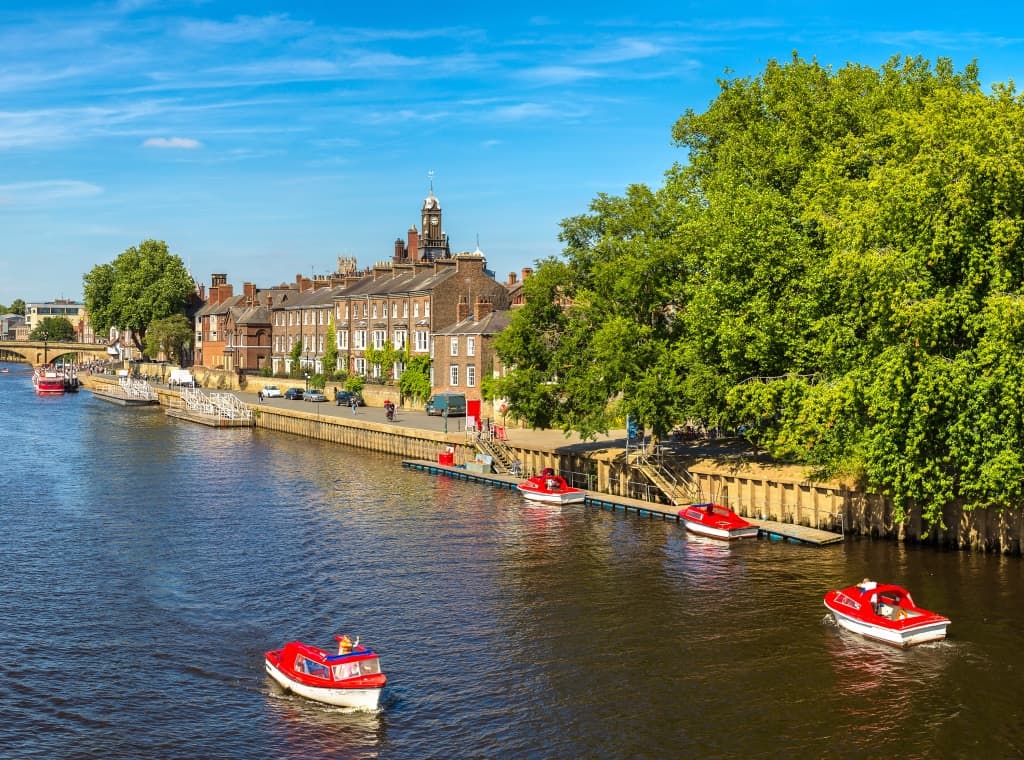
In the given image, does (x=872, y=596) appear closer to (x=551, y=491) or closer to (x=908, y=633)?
(x=908, y=633)

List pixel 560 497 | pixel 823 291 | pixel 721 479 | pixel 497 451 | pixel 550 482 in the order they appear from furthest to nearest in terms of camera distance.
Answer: pixel 497 451
pixel 550 482
pixel 560 497
pixel 721 479
pixel 823 291

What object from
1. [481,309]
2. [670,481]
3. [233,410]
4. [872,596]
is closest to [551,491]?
[670,481]

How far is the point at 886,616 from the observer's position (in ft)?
126

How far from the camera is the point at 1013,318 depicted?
42000 mm

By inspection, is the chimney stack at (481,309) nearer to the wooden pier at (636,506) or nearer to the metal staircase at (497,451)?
the wooden pier at (636,506)

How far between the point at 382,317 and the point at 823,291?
7905cm

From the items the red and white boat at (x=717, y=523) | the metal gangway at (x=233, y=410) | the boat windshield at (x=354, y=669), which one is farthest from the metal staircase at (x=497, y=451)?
the metal gangway at (x=233, y=410)

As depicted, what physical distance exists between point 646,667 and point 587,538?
63.2 ft

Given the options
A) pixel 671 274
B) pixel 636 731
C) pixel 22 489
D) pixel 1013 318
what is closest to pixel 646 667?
pixel 636 731

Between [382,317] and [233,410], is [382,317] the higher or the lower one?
the higher one

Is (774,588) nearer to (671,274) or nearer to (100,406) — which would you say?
(671,274)

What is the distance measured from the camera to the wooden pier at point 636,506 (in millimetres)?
52906

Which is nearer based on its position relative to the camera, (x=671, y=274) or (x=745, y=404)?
(x=745, y=404)

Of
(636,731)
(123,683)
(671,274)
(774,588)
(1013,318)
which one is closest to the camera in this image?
(636,731)
